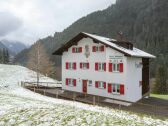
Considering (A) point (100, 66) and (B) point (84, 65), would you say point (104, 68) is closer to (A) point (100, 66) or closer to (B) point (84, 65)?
(A) point (100, 66)

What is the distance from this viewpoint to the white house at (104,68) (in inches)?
1379

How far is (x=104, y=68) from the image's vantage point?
123ft

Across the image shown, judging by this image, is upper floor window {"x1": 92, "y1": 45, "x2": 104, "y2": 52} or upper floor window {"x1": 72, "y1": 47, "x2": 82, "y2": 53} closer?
upper floor window {"x1": 92, "y1": 45, "x2": 104, "y2": 52}

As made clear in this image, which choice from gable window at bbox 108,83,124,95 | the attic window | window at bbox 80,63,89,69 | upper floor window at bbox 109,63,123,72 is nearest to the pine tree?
the attic window

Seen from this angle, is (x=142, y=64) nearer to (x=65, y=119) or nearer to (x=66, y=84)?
(x=66, y=84)

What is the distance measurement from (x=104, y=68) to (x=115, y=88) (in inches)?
141

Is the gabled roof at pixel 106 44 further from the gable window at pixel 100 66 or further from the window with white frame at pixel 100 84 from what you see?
the window with white frame at pixel 100 84

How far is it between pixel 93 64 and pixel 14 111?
20119mm

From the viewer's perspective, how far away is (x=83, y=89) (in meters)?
40.3

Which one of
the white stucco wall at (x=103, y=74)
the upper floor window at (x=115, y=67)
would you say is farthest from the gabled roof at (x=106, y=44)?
the upper floor window at (x=115, y=67)

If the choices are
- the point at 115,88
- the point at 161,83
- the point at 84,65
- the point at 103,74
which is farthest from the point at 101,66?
the point at 161,83

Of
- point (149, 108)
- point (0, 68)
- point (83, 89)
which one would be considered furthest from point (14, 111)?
point (0, 68)

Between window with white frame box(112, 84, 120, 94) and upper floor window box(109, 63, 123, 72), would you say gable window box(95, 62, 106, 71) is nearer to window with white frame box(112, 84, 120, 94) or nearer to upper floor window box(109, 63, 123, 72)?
upper floor window box(109, 63, 123, 72)

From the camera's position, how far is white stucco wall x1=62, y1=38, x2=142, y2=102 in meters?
34.8
